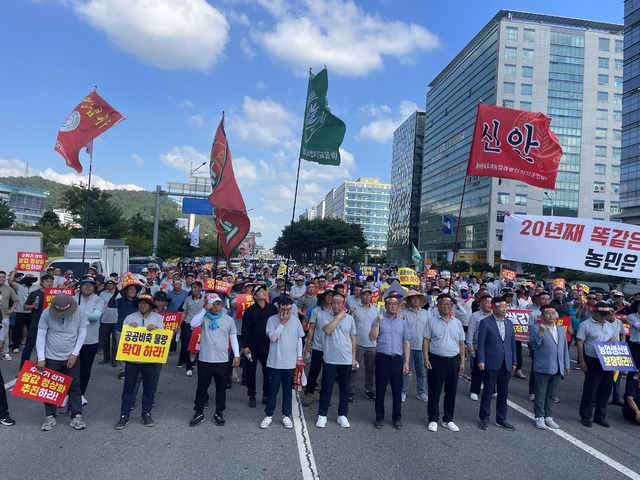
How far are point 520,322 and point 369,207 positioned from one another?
535ft

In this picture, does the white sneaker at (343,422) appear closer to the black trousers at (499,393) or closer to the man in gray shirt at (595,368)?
the black trousers at (499,393)

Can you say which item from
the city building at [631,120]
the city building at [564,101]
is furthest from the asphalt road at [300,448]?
the city building at [564,101]

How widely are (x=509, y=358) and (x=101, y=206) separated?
46.2 metres

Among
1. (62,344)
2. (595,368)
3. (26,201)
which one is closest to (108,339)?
(62,344)

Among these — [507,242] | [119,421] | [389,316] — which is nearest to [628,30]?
[507,242]

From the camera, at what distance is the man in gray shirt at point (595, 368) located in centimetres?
627

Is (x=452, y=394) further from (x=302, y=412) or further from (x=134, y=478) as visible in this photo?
(x=134, y=478)

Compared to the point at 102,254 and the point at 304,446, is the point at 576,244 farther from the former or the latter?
the point at 102,254

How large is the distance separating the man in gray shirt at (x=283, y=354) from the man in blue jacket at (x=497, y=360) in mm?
2613

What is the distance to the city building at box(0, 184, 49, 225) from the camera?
114762 millimetres

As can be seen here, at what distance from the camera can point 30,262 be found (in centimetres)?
1262

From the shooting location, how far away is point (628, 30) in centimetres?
4703

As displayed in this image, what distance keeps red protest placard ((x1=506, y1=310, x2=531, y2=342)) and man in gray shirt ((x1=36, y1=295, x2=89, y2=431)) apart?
764cm

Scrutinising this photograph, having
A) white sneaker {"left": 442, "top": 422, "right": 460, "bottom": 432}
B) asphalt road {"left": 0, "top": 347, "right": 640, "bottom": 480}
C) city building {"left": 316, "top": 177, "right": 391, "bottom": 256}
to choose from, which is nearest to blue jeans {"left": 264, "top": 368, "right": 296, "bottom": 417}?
asphalt road {"left": 0, "top": 347, "right": 640, "bottom": 480}
